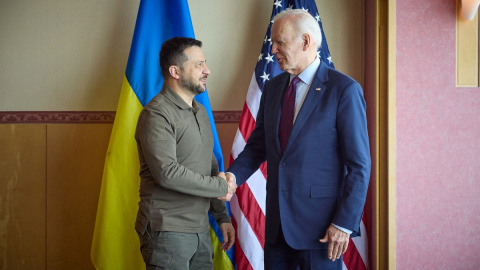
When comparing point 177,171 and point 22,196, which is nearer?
point 177,171

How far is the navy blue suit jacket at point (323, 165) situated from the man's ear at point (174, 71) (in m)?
0.58

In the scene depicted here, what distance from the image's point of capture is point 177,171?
184 cm

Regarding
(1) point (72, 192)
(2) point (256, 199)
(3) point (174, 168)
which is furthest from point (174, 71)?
(1) point (72, 192)

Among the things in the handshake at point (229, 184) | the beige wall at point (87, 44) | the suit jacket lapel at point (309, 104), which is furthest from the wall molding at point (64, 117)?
the suit jacket lapel at point (309, 104)

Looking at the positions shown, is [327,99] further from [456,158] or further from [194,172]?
[456,158]

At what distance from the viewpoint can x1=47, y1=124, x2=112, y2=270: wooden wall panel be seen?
3.11 m

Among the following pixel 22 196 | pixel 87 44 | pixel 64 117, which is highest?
pixel 87 44

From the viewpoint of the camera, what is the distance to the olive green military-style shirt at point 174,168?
185 cm

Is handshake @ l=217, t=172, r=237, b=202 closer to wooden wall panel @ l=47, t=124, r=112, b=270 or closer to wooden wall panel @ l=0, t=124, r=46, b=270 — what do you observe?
wooden wall panel @ l=47, t=124, r=112, b=270

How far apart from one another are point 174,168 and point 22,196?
1.84m

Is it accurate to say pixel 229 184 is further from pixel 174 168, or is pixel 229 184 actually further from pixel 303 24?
pixel 303 24

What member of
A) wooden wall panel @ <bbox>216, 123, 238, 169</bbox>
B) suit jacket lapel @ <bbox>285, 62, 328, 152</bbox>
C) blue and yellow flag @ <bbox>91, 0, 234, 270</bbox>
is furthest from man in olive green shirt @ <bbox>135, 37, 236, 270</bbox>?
wooden wall panel @ <bbox>216, 123, 238, 169</bbox>

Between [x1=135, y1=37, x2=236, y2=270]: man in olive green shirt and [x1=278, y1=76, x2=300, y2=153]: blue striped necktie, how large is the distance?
354 mm

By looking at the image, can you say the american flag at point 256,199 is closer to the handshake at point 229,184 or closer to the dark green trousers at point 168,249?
the handshake at point 229,184
